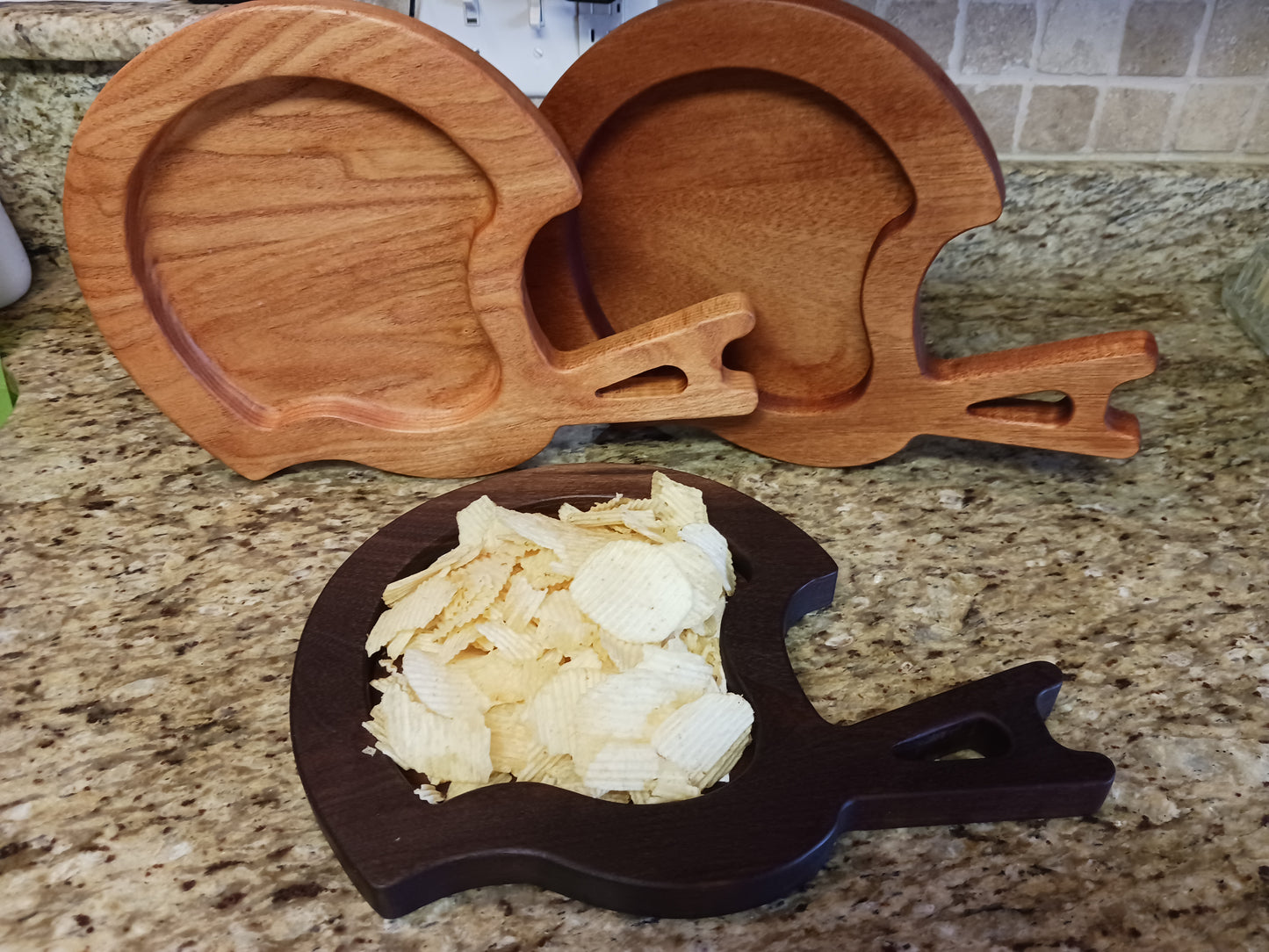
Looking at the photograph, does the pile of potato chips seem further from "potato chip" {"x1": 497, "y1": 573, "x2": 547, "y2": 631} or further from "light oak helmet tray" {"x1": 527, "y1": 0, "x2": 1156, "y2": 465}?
"light oak helmet tray" {"x1": 527, "y1": 0, "x2": 1156, "y2": 465}

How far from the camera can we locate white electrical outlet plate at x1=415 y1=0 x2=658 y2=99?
987 millimetres

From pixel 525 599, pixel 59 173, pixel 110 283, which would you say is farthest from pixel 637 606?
pixel 59 173

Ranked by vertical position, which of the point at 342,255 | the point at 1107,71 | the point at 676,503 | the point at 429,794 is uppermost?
the point at 1107,71

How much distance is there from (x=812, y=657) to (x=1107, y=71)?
2.47 feet

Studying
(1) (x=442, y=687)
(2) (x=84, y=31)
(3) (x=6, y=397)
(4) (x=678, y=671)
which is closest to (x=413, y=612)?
(1) (x=442, y=687)

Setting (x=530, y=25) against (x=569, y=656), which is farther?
(x=530, y=25)

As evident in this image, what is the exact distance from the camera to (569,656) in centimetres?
66

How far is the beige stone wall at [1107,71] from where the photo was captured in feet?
3.36

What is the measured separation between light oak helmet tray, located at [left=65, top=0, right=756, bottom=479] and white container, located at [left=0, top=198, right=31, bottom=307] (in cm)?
46

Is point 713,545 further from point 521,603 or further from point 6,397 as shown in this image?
point 6,397

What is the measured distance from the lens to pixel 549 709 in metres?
0.61

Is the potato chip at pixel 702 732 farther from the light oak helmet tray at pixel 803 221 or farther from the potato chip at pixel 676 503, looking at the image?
the light oak helmet tray at pixel 803 221

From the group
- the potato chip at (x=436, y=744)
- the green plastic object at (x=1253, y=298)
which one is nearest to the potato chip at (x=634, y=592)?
the potato chip at (x=436, y=744)

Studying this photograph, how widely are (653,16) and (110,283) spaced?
Result: 0.47m
